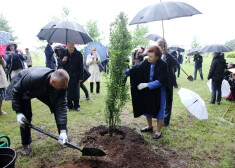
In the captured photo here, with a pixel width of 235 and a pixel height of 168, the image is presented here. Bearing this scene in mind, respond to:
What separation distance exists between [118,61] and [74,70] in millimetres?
2440

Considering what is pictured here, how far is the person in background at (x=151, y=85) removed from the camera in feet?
11.9

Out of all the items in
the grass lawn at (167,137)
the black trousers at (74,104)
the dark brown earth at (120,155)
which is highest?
the black trousers at (74,104)

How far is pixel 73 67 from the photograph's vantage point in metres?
5.30

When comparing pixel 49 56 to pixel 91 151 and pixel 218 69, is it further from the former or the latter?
pixel 218 69

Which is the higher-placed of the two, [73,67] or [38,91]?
[73,67]

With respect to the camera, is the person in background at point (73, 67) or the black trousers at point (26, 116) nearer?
the black trousers at point (26, 116)

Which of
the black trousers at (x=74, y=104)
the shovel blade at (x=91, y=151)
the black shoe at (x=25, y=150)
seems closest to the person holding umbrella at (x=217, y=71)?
the black trousers at (x=74, y=104)

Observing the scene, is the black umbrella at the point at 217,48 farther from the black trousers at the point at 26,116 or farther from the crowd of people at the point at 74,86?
the black trousers at the point at 26,116

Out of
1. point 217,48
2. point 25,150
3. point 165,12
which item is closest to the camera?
point 25,150

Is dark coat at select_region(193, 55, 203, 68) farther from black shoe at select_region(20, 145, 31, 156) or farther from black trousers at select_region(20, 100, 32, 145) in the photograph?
black shoe at select_region(20, 145, 31, 156)

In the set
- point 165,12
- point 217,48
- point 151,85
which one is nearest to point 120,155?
point 151,85

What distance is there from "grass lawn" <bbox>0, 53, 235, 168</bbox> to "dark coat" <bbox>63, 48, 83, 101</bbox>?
0.59 meters

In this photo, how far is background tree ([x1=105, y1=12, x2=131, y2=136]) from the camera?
315 cm

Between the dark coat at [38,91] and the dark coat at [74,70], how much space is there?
224 cm
